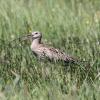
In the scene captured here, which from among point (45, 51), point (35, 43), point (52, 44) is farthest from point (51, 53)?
point (52, 44)

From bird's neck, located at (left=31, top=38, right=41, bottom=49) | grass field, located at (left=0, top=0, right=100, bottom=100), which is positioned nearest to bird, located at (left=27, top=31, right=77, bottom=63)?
bird's neck, located at (left=31, top=38, right=41, bottom=49)

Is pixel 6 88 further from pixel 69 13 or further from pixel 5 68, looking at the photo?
pixel 69 13

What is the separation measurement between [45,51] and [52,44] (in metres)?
0.72

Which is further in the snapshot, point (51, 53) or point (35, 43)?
point (35, 43)

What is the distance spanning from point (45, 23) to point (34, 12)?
61 centimetres

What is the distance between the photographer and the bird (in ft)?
25.1

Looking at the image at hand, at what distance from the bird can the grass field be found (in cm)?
14

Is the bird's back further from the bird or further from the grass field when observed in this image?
the grass field

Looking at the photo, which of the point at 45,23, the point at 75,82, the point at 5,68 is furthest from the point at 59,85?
the point at 45,23

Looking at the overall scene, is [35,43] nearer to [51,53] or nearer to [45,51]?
[45,51]

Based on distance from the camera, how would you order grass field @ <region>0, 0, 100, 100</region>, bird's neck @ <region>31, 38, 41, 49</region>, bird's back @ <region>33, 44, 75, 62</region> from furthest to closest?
1. bird's neck @ <region>31, 38, 41, 49</region>
2. bird's back @ <region>33, 44, 75, 62</region>
3. grass field @ <region>0, 0, 100, 100</region>

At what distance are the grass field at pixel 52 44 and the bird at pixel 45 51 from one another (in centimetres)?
14

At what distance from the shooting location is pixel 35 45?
8.37m

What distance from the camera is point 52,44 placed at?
8703 millimetres
